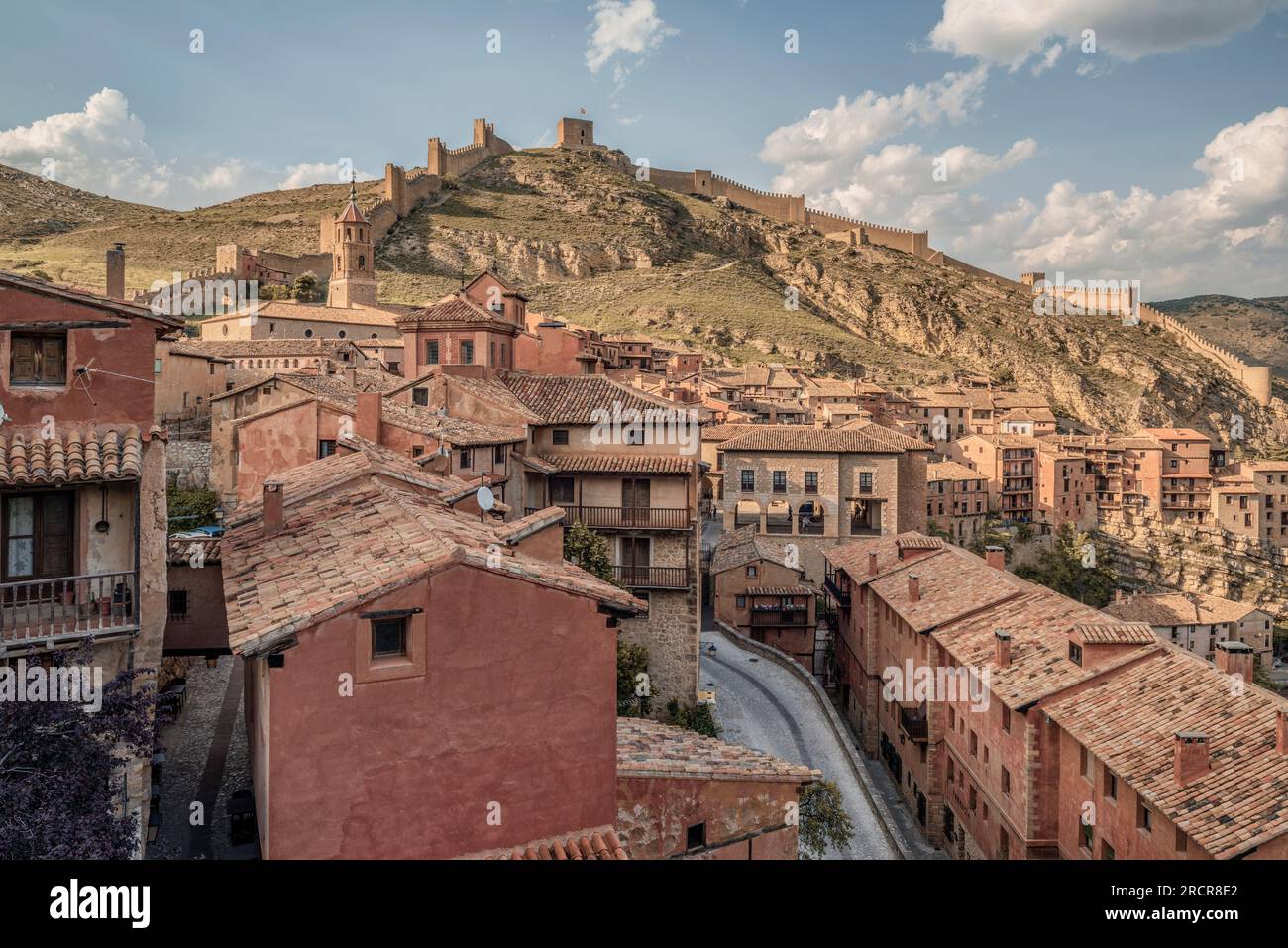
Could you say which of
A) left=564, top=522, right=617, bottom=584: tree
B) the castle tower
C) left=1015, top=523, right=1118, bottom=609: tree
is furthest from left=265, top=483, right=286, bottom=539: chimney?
the castle tower

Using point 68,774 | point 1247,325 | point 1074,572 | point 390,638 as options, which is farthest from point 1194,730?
point 1247,325

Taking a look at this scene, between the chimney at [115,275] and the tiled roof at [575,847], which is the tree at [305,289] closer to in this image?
the chimney at [115,275]

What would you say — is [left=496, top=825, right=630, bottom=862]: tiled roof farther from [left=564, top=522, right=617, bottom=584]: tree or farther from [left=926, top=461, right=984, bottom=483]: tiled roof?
[left=926, top=461, right=984, bottom=483]: tiled roof

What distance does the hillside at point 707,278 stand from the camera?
106375mm

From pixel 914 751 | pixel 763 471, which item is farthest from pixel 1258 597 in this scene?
pixel 914 751

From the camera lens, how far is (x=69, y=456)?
1056 centimetres

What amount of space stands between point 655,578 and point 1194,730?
42.8 ft

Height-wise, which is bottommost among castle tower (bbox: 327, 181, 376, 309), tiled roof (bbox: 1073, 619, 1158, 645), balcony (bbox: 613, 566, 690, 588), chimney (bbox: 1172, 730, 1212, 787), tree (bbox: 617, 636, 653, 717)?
tree (bbox: 617, 636, 653, 717)

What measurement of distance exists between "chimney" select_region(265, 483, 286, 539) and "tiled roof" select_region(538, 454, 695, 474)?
507 inches

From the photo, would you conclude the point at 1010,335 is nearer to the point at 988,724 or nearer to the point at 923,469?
the point at 923,469

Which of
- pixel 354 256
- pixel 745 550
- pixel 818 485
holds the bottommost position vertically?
pixel 745 550

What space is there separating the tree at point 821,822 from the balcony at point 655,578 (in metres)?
6.88

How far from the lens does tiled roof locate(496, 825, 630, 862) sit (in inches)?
371

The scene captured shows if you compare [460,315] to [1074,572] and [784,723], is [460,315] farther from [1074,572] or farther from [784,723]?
[1074,572]
